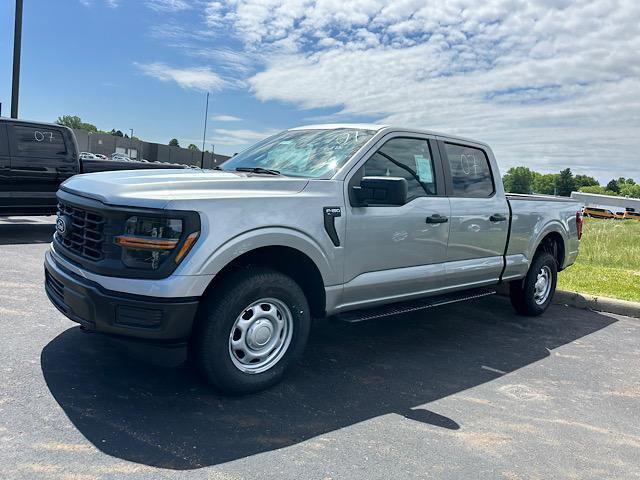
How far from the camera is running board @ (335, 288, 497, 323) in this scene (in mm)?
4263

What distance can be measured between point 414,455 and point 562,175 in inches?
6833

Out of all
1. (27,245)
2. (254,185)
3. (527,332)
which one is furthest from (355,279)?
(27,245)

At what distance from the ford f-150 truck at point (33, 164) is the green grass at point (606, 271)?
26.0 feet

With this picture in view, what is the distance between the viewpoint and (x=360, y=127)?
4.78 meters

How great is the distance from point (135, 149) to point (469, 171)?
55.6 m

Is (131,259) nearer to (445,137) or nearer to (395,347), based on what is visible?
(395,347)

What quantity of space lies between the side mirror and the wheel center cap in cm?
115

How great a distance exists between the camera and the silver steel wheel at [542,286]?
6.73 m

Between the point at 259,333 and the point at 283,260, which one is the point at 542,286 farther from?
the point at 259,333

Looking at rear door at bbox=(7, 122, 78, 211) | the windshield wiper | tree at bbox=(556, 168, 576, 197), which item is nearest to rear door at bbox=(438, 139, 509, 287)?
the windshield wiper

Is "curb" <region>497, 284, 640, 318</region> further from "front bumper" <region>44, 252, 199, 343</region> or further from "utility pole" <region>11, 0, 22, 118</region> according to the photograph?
"utility pole" <region>11, 0, 22, 118</region>

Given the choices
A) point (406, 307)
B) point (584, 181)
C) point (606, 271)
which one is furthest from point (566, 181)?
point (406, 307)

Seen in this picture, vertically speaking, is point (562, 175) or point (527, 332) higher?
point (562, 175)

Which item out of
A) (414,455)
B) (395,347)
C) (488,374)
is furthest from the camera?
(395,347)
